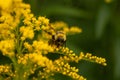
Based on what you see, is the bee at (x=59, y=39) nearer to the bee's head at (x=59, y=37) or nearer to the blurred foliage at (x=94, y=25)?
the bee's head at (x=59, y=37)

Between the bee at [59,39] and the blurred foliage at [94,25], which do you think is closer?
the bee at [59,39]

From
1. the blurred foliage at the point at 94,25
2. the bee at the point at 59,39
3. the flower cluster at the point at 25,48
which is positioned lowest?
the flower cluster at the point at 25,48

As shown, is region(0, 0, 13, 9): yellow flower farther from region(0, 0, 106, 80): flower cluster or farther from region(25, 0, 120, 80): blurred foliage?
region(25, 0, 120, 80): blurred foliage

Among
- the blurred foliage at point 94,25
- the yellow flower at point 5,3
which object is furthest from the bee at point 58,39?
the blurred foliage at point 94,25

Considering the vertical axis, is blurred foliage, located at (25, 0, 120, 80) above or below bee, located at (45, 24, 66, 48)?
above

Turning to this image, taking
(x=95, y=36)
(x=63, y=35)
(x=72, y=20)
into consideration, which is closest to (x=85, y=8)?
(x=72, y=20)

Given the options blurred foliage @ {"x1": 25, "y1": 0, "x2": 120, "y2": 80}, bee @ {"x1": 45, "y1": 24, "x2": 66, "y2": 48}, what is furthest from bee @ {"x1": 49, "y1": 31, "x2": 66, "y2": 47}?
blurred foliage @ {"x1": 25, "y1": 0, "x2": 120, "y2": 80}

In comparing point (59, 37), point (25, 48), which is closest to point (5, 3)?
point (25, 48)

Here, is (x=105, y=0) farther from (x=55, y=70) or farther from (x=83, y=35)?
(x=55, y=70)
